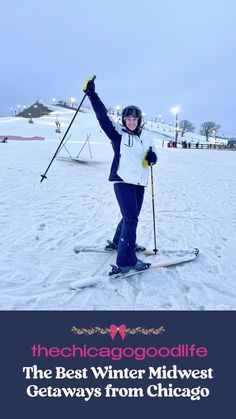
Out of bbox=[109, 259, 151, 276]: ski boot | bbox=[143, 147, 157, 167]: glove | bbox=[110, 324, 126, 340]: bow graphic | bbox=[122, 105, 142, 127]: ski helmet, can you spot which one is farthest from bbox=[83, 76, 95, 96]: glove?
bbox=[110, 324, 126, 340]: bow graphic

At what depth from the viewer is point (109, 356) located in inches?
109

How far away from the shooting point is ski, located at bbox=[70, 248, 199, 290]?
12.2ft

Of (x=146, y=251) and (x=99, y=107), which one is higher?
(x=99, y=107)

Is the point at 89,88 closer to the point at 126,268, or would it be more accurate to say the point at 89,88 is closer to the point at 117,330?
the point at 126,268

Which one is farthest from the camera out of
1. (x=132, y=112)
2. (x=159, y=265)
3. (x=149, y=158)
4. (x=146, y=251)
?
(x=146, y=251)

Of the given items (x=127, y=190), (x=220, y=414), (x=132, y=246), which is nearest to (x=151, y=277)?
(x=132, y=246)

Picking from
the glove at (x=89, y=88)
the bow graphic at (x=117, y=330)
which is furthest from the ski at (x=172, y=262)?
the glove at (x=89, y=88)

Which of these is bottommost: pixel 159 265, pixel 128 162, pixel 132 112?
pixel 159 265

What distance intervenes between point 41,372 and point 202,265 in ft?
8.98

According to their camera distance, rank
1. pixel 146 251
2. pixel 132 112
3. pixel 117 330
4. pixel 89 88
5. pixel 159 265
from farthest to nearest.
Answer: pixel 146 251, pixel 159 265, pixel 132 112, pixel 89 88, pixel 117 330

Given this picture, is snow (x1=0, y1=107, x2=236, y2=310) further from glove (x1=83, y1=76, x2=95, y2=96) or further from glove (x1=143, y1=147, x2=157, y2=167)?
glove (x1=83, y1=76, x2=95, y2=96)

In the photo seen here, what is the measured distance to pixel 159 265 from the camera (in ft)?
14.1

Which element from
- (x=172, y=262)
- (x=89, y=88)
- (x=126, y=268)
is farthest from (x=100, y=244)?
(x=89, y=88)

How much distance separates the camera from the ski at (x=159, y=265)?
12.2 feet
